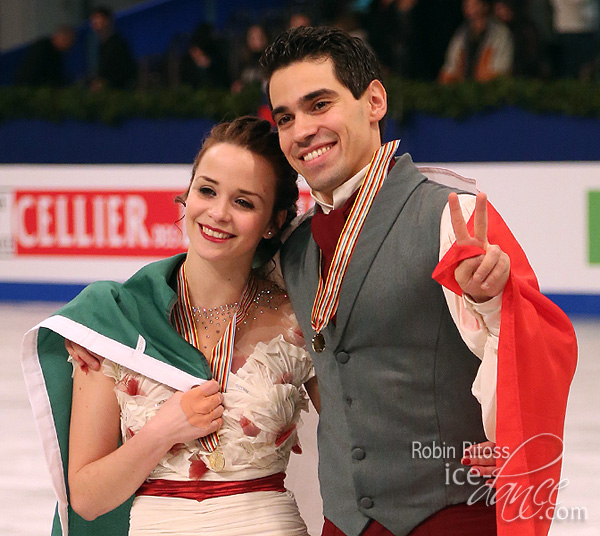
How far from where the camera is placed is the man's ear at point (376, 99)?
1.96 meters

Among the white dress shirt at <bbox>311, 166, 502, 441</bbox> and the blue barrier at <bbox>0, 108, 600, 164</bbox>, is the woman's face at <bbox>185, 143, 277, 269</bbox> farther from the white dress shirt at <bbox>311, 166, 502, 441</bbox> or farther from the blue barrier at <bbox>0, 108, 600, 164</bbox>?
the blue barrier at <bbox>0, 108, 600, 164</bbox>

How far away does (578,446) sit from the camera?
13.2 feet

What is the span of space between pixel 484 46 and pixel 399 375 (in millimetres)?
5870

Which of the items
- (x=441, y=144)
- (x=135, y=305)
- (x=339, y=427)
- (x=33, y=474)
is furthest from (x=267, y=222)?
(x=441, y=144)

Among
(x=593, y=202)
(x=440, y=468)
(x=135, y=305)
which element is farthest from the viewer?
(x=593, y=202)

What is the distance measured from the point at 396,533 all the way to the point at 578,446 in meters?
2.47

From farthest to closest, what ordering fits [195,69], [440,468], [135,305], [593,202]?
[195,69]
[593,202]
[135,305]
[440,468]

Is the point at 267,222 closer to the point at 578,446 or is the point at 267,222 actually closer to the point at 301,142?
the point at 301,142

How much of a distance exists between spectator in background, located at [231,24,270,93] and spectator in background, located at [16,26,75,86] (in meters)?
1.82

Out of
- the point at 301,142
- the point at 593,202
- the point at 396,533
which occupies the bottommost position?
the point at 593,202

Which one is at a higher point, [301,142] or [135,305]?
[301,142]

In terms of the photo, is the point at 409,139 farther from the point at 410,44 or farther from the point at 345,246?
the point at 345,246

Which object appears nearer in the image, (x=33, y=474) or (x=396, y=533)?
(x=396, y=533)

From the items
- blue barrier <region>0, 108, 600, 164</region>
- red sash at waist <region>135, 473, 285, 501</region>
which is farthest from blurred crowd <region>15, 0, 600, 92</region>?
red sash at waist <region>135, 473, 285, 501</region>
